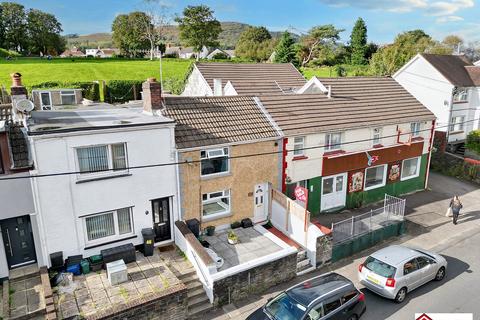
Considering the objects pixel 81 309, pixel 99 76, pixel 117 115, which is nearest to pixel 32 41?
pixel 99 76

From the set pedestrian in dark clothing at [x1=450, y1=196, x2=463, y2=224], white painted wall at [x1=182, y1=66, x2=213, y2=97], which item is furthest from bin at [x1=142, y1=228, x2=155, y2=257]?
white painted wall at [x1=182, y1=66, x2=213, y2=97]

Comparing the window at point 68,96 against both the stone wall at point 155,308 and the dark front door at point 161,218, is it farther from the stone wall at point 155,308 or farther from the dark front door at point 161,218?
the stone wall at point 155,308

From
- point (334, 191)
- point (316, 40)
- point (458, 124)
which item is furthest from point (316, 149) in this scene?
point (316, 40)

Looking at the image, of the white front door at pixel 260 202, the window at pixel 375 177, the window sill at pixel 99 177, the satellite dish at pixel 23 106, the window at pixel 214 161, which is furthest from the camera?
the window at pixel 375 177

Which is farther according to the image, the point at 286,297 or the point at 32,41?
the point at 32,41

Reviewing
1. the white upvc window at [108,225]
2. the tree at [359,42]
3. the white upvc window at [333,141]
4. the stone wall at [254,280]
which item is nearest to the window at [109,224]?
the white upvc window at [108,225]

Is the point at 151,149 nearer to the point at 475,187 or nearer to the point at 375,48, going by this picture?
the point at 475,187
